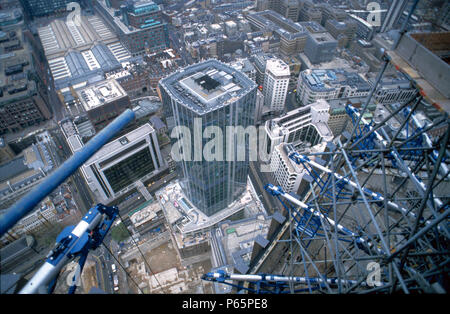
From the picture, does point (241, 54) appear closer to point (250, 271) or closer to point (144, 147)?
point (144, 147)

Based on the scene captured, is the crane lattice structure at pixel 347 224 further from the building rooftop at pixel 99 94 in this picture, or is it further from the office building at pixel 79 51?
the office building at pixel 79 51

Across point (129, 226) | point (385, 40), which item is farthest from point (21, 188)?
point (385, 40)

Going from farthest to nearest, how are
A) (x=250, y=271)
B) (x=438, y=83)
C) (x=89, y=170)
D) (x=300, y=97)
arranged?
1. (x=300, y=97)
2. (x=89, y=170)
3. (x=250, y=271)
4. (x=438, y=83)

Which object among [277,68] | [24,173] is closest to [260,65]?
[277,68]

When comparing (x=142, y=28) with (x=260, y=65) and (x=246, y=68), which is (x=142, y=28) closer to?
(x=246, y=68)
